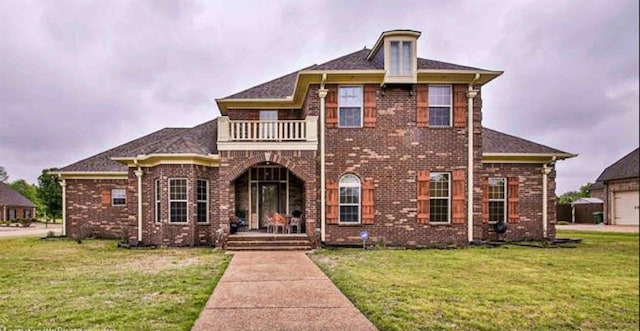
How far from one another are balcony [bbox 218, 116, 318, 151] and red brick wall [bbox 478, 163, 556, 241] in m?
6.89

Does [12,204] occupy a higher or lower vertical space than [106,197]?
lower

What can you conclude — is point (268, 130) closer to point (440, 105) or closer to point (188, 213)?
point (188, 213)

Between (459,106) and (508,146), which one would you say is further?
(508,146)

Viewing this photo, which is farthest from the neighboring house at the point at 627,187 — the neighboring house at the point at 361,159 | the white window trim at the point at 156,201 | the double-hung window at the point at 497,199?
the double-hung window at the point at 497,199

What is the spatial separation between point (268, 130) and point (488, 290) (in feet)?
27.2

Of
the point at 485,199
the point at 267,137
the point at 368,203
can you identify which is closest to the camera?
the point at 267,137

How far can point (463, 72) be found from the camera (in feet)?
43.0

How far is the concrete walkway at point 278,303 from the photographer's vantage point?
4.83 m

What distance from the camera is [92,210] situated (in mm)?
18766

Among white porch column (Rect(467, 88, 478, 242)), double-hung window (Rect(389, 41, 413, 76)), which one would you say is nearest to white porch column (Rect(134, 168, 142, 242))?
double-hung window (Rect(389, 41, 413, 76))

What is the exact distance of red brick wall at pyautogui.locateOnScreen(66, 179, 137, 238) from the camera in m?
18.7

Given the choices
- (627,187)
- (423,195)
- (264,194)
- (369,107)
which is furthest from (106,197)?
(627,187)

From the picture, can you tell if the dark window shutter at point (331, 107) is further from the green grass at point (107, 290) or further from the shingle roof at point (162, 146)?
the green grass at point (107, 290)

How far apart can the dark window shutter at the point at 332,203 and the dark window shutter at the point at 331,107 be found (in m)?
1.91
